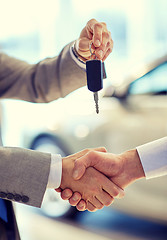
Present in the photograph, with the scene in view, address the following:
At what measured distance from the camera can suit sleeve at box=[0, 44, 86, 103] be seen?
1.63 meters

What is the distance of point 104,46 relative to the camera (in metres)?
1.32

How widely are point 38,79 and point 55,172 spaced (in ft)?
1.89

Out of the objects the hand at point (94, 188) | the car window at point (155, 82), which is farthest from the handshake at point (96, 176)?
the car window at point (155, 82)

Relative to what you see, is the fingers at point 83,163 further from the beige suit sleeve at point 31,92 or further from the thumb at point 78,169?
the beige suit sleeve at point 31,92

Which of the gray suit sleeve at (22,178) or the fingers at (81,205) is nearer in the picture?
the gray suit sleeve at (22,178)

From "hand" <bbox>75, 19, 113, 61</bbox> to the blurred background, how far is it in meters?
0.58

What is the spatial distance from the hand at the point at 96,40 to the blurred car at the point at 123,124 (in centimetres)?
59

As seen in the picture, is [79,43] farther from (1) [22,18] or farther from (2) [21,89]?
(1) [22,18]

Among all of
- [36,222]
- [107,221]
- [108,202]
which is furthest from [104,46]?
[36,222]

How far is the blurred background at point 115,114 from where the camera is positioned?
7.19 feet

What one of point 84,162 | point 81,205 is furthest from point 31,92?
point 81,205

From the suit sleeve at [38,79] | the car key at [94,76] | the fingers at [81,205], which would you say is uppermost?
the car key at [94,76]

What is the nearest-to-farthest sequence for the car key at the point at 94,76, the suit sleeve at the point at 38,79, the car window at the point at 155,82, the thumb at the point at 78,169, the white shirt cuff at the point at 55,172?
the car key at the point at 94,76 → the white shirt cuff at the point at 55,172 → the thumb at the point at 78,169 → the suit sleeve at the point at 38,79 → the car window at the point at 155,82

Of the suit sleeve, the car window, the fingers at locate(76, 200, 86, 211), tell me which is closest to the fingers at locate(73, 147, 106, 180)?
the fingers at locate(76, 200, 86, 211)
